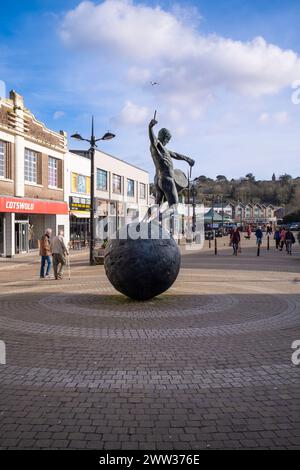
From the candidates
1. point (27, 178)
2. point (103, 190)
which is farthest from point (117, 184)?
point (27, 178)

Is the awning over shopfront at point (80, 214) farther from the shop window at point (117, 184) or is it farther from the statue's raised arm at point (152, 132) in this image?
the statue's raised arm at point (152, 132)

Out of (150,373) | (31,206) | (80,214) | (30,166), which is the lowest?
(150,373)

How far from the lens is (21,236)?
87.8 ft

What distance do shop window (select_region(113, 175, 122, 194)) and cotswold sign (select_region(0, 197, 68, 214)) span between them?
A: 1393cm

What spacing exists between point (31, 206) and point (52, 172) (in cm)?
518

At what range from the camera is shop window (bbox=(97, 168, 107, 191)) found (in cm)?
4056

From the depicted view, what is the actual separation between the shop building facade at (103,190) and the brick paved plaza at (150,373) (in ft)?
52.3

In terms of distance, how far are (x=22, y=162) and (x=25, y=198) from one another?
2.26 metres

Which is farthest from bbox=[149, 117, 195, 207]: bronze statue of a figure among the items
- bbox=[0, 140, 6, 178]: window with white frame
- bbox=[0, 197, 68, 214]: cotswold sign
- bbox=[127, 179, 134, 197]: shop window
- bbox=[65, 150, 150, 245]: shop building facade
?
bbox=[127, 179, 134, 197]: shop window

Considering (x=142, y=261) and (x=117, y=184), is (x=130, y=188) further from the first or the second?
(x=142, y=261)

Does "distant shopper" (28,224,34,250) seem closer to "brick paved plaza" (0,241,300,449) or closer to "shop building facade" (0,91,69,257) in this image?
"shop building facade" (0,91,69,257)

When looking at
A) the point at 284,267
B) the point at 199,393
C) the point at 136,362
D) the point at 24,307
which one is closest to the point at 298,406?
the point at 199,393

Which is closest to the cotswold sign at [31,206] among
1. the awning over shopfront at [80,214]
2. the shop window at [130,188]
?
the awning over shopfront at [80,214]
